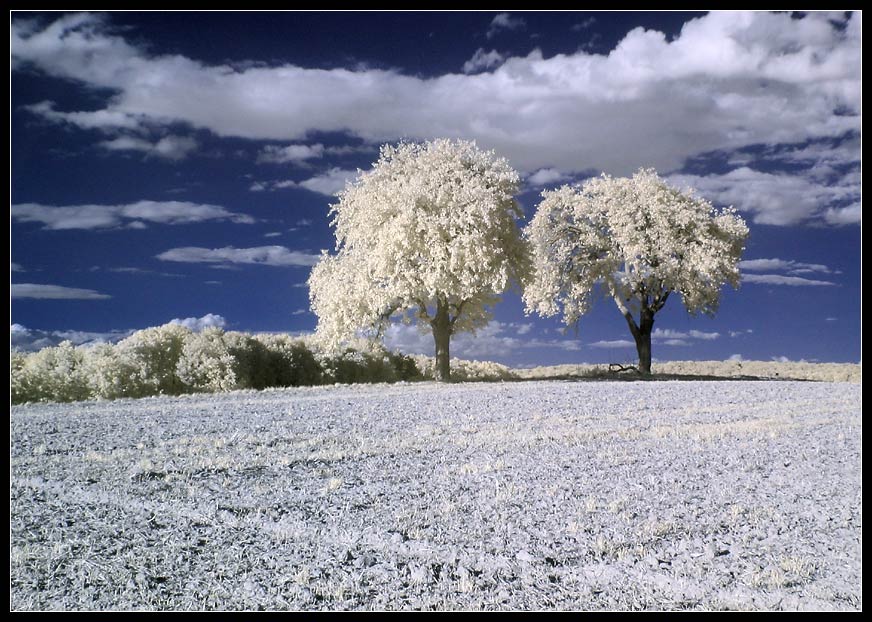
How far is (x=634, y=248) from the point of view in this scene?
87.5ft

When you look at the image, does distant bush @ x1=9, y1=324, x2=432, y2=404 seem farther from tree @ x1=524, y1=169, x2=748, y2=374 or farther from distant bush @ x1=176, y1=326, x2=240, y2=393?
tree @ x1=524, y1=169, x2=748, y2=374

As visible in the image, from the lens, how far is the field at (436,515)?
433 cm

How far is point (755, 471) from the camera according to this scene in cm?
764

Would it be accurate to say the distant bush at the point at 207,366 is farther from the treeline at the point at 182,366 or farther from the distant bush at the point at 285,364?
the distant bush at the point at 285,364

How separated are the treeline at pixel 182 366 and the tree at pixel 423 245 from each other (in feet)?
9.39

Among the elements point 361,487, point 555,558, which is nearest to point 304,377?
point 361,487

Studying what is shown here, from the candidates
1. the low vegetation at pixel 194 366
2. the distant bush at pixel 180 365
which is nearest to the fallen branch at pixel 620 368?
the low vegetation at pixel 194 366

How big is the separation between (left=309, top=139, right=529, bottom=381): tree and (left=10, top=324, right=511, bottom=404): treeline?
286cm

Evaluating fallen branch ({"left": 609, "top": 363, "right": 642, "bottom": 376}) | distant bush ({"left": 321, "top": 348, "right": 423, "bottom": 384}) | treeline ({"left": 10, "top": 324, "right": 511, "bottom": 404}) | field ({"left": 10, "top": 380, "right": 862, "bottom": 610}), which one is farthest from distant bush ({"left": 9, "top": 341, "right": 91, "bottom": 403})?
fallen branch ({"left": 609, "top": 363, "right": 642, "bottom": 376})

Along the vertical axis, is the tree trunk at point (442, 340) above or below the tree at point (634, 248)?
below

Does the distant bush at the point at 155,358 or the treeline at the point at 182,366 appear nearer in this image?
the treeline at the point at 182,366

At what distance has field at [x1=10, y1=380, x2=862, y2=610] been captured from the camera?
433 cm

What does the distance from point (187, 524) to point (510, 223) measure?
1736cm

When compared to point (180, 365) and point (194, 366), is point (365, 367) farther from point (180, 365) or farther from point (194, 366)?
point (180, 365)
